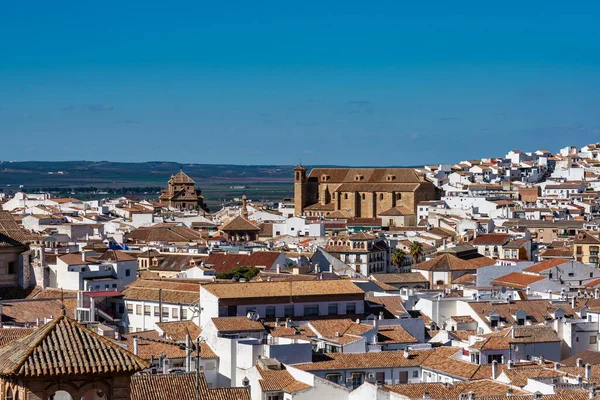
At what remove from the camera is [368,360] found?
35.9 meters

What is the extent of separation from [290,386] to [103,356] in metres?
19.6

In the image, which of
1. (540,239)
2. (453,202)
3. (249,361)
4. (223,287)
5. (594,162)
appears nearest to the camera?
(249,361)

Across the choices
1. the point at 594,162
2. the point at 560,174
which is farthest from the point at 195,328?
the point at 594,162

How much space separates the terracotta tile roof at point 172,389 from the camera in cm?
2631

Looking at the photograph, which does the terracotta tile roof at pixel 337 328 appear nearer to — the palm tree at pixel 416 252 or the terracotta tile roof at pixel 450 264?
the terracotta tile roof at pixel 450 264

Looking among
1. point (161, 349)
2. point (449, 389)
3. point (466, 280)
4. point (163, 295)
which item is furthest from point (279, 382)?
point (466, 280)

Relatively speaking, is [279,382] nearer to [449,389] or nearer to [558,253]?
[449,389]

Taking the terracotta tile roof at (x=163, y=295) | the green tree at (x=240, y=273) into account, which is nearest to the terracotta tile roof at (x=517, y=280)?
the green tree at (x=240, y=273)

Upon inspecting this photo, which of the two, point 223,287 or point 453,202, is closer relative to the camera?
point 223,287

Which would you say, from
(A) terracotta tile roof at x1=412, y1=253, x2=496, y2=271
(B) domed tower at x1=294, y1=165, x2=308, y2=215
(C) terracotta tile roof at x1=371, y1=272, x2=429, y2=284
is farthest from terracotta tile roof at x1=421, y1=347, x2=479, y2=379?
(B) domed tower at x1=294, y1=165, x2=308, y2=215

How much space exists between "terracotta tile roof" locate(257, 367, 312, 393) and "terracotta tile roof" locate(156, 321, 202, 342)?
6.64 metres

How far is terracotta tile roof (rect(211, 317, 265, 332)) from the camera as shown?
38516mm

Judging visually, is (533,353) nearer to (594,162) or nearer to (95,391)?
(95,391)

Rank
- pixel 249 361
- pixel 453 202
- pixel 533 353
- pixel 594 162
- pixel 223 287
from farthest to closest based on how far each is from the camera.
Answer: pixel 594 162, pixel 453 202, pixel 223 287, pixel 533 353, pixel 249 361
